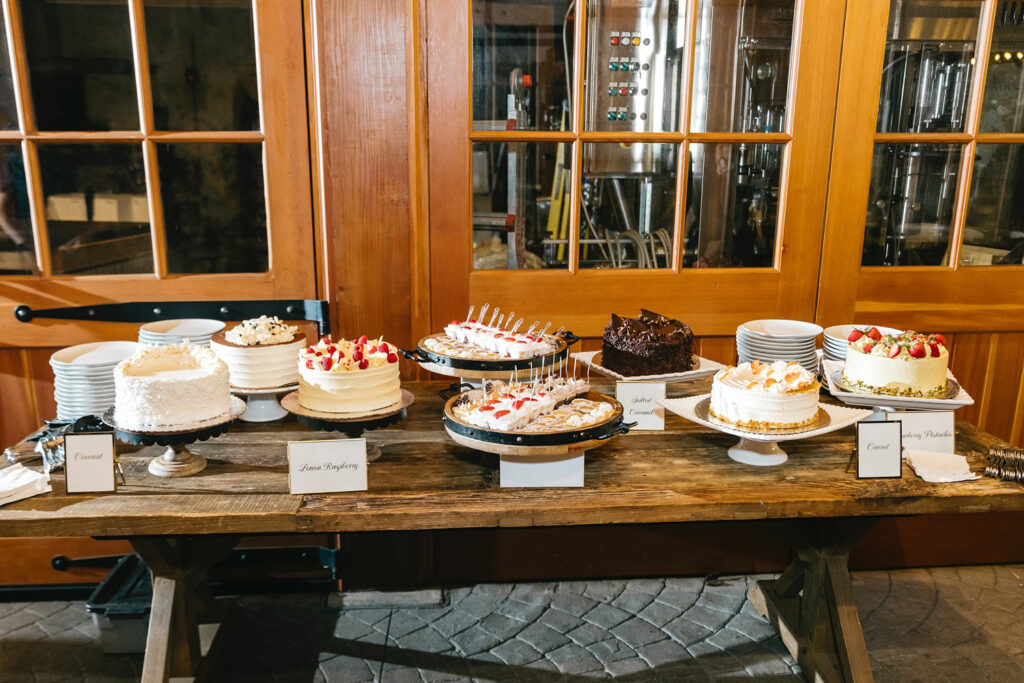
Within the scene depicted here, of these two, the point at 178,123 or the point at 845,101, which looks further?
the point at 178,123

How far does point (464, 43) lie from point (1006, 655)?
244 centimetres

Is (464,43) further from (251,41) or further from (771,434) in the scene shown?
(771,434)

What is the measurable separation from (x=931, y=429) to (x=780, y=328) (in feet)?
2.04

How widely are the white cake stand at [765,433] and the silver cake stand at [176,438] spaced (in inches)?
39.4

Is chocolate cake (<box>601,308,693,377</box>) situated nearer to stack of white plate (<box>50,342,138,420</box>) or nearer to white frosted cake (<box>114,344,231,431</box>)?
white frosted cake (<box>114,344,231,431</box>)

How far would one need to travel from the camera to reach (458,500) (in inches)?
57.5

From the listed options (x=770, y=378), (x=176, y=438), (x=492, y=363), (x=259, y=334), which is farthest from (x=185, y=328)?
(x=770, y=378)

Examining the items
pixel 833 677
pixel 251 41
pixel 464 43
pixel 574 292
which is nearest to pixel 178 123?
pixel 251 41

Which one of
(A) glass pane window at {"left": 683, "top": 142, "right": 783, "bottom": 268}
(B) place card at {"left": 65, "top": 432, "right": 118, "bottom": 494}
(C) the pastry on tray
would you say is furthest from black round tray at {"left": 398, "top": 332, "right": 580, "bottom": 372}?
(A) glass pane window at {"left": 683, "top": 142, "right": 783, "bottom": 268}

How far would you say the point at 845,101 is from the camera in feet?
7.58

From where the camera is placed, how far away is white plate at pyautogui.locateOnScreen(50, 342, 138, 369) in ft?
5.81

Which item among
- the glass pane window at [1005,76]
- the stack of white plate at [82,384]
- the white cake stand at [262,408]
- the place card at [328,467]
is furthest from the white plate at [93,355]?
the glass pane window at [1005,76]

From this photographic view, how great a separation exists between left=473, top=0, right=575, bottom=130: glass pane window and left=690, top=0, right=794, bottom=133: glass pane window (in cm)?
43

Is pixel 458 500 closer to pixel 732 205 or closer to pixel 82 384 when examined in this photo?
pixel 82 384
